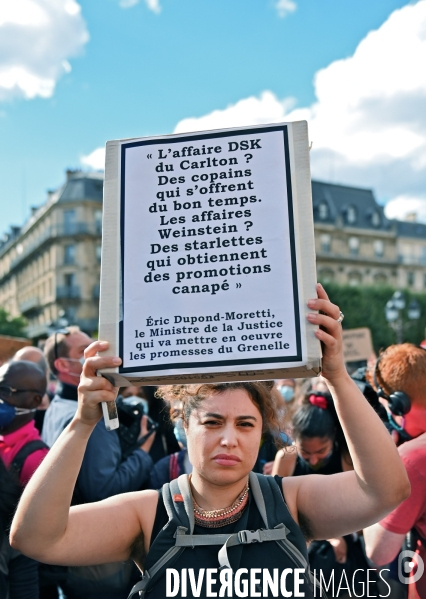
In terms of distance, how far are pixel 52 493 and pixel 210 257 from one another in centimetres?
76

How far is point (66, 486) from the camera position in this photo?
167cm

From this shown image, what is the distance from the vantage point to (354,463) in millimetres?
1812

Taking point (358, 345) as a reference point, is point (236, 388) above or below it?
below

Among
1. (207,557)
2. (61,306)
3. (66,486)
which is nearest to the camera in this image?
(66,486)

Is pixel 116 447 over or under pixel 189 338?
under

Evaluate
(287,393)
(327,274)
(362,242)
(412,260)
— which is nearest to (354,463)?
(287,393)

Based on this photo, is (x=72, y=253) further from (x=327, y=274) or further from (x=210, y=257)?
(x=210, y=257)

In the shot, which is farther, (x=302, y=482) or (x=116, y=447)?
(x=116, y=447)

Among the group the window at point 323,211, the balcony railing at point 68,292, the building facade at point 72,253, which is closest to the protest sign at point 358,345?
the building facade at point 72,253

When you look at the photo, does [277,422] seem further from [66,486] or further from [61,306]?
[61,306]

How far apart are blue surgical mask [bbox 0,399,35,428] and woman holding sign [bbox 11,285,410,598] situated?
1.24m

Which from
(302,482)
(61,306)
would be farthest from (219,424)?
(61,306)

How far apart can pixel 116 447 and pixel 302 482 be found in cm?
142

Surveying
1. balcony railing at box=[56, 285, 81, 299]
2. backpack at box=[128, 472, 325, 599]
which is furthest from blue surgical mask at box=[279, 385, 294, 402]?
balcony railing at box=[56, 285, 81, 299]
